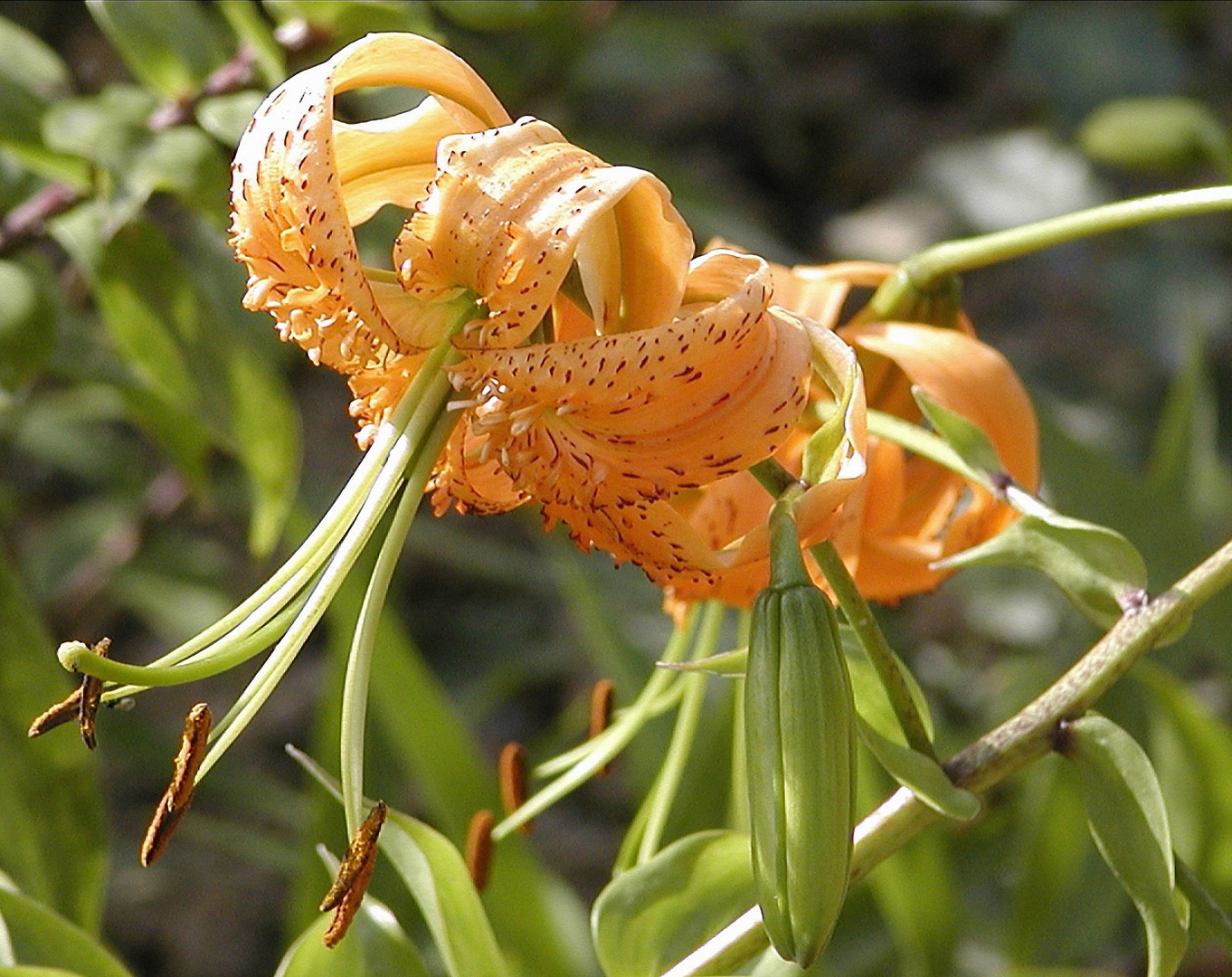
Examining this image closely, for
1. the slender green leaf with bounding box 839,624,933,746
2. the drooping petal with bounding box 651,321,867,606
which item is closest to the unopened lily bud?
the drooping petal with bounding box 651,321,867,606

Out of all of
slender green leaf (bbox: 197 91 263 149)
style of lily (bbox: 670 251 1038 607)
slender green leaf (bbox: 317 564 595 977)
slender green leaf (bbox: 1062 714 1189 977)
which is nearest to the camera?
slender green leaf (bbox: 1062 714 1189 977)

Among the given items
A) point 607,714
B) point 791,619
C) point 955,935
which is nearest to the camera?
point 791,619

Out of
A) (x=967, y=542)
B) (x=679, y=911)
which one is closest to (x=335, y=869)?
(x=679, y=911)

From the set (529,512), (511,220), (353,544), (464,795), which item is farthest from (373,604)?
(529,512)

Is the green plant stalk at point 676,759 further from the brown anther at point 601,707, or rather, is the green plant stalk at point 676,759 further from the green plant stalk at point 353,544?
the green plant stalk at point 353,544

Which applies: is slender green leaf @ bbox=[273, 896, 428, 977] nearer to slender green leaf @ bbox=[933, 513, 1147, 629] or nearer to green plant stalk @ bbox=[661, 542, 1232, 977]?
green plant stalk @ bbox=[661, 542, 1232, 977]

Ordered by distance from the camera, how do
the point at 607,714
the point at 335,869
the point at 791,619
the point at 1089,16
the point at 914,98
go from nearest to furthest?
the point at 791,619 → the point at 335,869 → the point at 607,714 → the point at 1089,16 → the point at 914,98

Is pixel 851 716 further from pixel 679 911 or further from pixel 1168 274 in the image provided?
pixel 1168 274

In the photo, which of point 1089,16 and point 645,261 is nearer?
point 645,261
